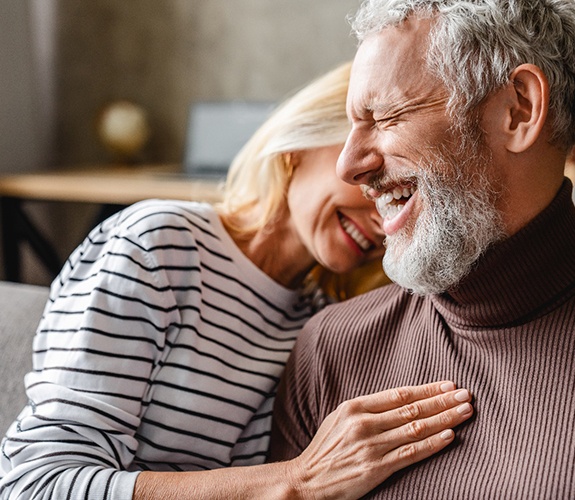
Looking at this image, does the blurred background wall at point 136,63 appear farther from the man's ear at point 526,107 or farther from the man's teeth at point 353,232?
the man's ear at point 526,107

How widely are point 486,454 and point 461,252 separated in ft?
0.87

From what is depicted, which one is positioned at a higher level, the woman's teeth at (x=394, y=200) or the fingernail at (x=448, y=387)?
the woman's teeth at (x=394, y=200)

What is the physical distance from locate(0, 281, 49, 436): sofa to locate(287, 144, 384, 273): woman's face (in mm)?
565

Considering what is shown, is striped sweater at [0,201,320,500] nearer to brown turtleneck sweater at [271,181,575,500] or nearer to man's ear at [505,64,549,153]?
brown turtleneck sweater at [271,181,575,500]

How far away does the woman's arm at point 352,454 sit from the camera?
106cm

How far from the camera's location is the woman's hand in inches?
41.6

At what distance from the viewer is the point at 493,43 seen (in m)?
1.02

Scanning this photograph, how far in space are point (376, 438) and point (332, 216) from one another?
413 millimetres

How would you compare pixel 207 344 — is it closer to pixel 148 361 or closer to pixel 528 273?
pixel 148 361

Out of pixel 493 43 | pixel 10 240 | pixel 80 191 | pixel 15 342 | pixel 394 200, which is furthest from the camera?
pixel 10 240

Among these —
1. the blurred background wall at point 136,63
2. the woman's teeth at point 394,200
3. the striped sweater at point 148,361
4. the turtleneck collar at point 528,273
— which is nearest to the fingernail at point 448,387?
the turtleneck collar at point 528,273

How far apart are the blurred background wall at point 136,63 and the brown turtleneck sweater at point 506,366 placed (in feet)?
6.78

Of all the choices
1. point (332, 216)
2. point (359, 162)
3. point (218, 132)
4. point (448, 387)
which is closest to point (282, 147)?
point (332, 216)

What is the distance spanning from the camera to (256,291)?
1388 mm
